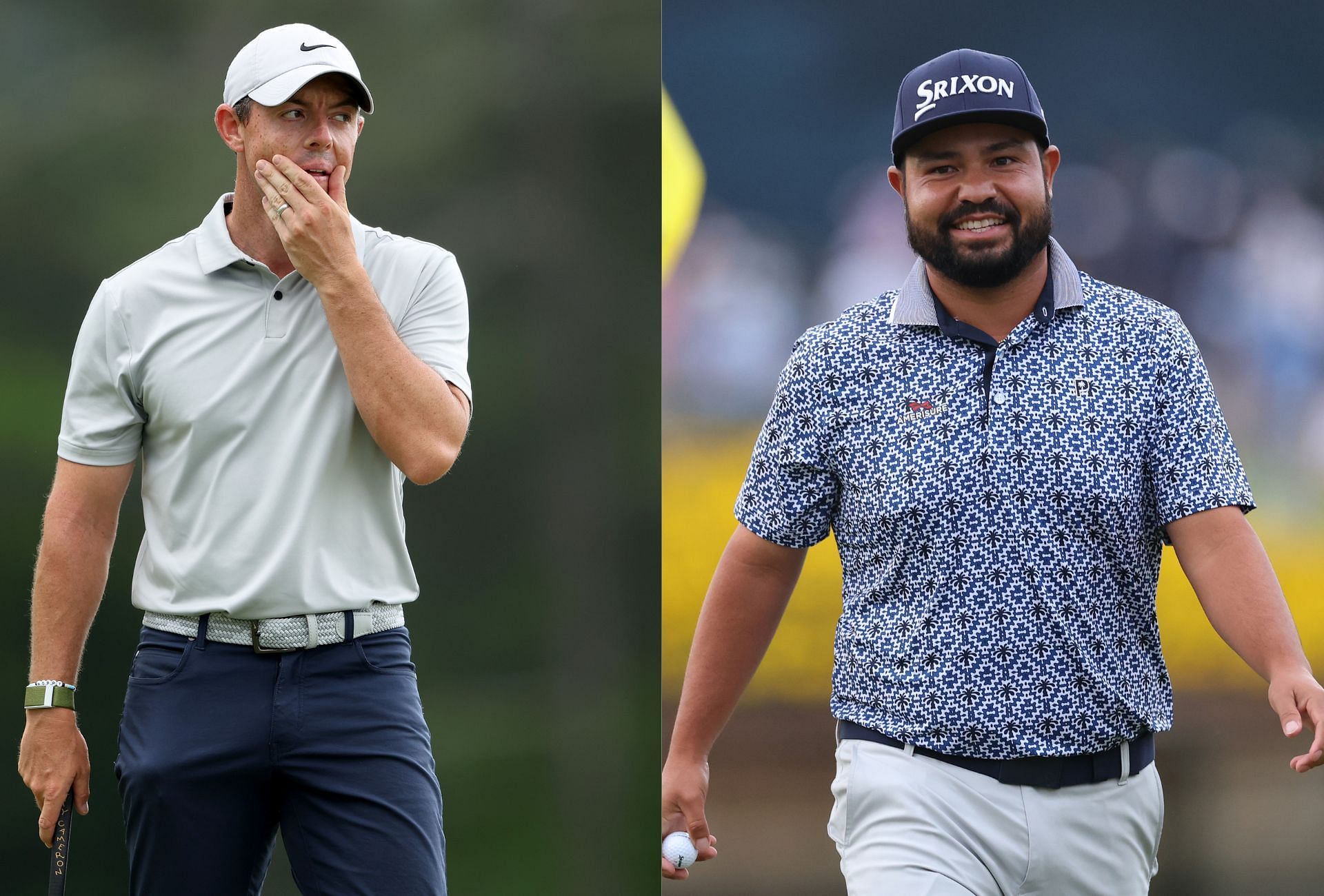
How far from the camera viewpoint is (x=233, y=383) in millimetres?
2877

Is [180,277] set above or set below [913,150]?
below

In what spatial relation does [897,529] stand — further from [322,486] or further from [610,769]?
[610,769]

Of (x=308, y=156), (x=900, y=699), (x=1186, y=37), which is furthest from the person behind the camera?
(x=1186, y=37)

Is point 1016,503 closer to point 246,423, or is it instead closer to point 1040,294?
point 1040,294

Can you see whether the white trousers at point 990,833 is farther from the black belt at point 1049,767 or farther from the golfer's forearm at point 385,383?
the golfer's forearm at point 385,383

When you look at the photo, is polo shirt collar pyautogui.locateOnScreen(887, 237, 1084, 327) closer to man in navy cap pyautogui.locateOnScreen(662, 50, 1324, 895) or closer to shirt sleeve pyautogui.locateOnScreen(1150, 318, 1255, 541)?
man in navy cap pyautogui.locateOnScreen(662, 50, 1324, 895)

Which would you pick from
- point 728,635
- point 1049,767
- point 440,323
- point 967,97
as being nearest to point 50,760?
point 440,323

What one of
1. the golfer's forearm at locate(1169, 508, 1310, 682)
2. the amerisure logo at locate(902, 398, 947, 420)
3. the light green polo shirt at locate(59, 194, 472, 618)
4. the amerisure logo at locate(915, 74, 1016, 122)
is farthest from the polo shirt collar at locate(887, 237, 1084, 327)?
the light green polo shirt at locate(59, 194, 472, 618)

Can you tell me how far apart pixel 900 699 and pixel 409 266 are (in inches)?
51.1

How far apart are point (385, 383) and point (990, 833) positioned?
138 centimetres

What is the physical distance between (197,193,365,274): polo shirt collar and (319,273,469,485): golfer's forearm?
0.19 meters

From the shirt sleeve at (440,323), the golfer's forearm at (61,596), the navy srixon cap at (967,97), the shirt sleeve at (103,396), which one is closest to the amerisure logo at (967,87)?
the navy srixon cap at (967,97)

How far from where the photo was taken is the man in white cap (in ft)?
9.20

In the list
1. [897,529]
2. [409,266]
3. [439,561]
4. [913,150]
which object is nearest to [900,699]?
[897,529]
